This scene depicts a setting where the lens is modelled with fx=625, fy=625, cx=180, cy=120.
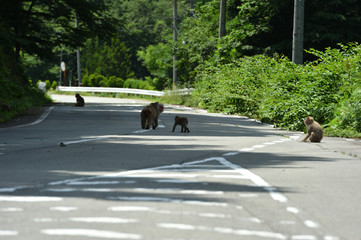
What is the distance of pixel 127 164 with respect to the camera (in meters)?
9.56

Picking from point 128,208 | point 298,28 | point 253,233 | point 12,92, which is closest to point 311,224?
point 253,233

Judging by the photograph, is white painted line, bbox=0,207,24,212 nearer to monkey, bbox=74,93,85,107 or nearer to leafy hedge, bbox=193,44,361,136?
leafy hedge, bbox=193,44,361,136

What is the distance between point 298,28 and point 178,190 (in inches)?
679

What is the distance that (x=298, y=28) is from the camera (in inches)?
918

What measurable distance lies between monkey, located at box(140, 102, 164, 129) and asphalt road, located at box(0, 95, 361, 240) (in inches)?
139

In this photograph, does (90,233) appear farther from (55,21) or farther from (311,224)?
(55,21)

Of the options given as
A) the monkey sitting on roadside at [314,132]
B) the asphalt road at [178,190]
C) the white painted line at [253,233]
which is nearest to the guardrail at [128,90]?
the monkey sitting on roadside at [314,132]

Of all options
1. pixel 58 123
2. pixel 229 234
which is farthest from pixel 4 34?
pixel 229 234

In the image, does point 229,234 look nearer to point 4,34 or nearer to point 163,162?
point 163,162

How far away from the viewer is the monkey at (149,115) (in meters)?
17.1

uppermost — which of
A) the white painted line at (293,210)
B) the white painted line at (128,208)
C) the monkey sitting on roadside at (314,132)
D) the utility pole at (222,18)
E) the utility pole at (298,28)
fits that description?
the utility pole at (222,18)

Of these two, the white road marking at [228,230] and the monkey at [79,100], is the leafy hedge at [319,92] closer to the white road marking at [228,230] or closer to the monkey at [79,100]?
the monkey at [79,100]

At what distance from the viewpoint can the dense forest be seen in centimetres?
1778

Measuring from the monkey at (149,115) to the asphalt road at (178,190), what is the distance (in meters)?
3.53
